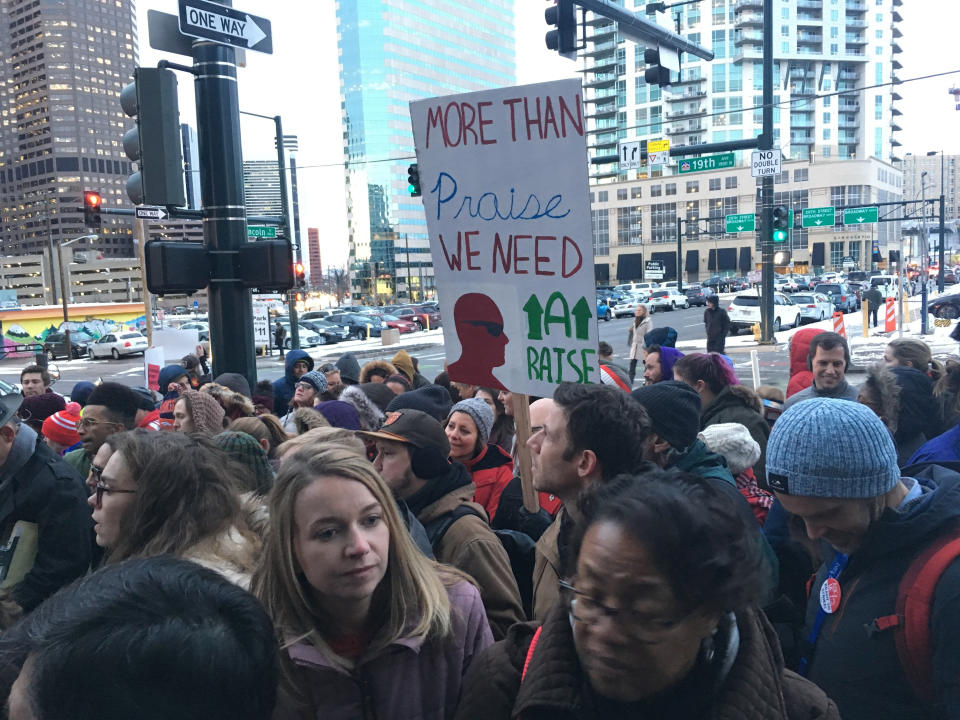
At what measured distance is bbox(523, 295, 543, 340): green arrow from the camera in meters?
3.27

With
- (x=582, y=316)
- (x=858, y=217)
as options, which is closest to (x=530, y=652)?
(x=582, y=316)

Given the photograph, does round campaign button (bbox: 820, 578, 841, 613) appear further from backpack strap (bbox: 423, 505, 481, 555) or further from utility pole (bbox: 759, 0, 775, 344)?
utility pole (bbox: 759, 0, 775, 344)

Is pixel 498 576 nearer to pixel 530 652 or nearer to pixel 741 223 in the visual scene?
pixel 530 652

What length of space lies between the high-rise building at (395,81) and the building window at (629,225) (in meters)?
24.9

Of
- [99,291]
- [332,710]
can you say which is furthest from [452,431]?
[99,291]

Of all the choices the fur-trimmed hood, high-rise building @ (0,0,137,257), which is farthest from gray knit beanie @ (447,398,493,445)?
high-rise building @ (0,0,137,257)

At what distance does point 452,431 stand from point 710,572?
2.95 m

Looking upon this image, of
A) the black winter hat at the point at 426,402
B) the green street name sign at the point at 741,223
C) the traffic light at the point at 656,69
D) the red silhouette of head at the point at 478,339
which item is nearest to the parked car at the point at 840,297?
the green street name sign at the point at 741,223

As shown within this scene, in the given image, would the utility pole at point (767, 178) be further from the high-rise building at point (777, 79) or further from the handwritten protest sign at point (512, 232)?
the high-rise building at point (777, 79)

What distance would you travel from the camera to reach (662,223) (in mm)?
103875

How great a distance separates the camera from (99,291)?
131875 mm

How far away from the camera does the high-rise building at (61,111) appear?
119 m

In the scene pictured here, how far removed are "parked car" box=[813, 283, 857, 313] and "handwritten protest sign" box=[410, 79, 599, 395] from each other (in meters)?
38.4

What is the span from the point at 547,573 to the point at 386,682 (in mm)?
823
